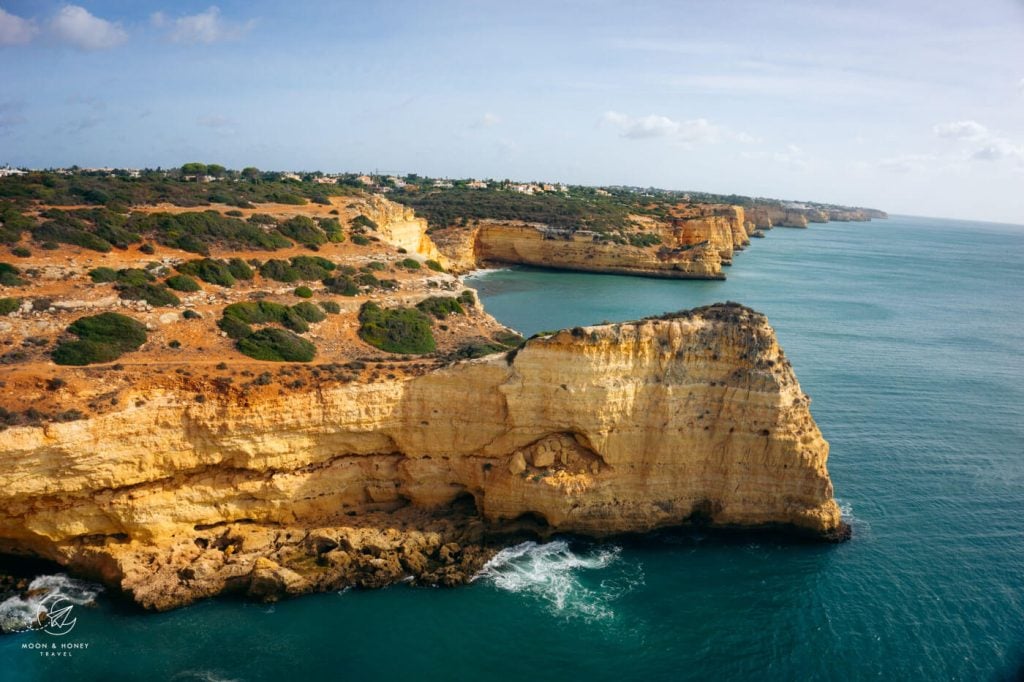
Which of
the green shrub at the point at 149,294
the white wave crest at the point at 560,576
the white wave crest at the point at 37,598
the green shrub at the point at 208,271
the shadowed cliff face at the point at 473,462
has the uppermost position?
the green shrub at the point at 208,271

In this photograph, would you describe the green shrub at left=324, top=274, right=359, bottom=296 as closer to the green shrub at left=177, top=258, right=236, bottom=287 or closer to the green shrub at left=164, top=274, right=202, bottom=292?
the green shrub at left=177, top=258, right=236, bottom=287

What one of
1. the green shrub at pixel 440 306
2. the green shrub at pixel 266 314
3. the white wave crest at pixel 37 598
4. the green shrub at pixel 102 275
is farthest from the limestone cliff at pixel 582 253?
the white wave crest at pixel 37 598

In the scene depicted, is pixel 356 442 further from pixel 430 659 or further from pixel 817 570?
pixel 817 570

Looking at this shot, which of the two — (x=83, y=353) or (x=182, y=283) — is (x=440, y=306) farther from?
(x=83, y=353)

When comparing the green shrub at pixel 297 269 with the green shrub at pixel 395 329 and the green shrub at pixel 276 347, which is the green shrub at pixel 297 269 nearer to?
the green shrub at pixel 395 329

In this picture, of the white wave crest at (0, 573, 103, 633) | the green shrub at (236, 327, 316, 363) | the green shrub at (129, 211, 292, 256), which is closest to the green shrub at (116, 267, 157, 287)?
the green shrub at (129, 211, 292, 256)

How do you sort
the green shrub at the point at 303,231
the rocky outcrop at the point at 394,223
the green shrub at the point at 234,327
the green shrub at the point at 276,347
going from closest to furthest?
the green shrub at the point at 276,347
the green shrub at the point at 234,327
the green shrub at the point at 303,231
the rocky outcrop at the point at 394,223
